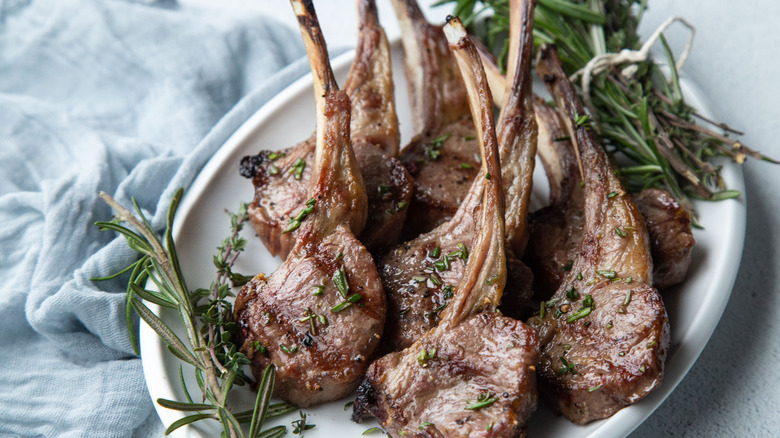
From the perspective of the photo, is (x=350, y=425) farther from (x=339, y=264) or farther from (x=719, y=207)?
(x=719, y=207)

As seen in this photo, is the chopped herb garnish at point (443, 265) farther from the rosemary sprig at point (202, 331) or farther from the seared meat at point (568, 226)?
the rosemary sprig at point (202, 331)

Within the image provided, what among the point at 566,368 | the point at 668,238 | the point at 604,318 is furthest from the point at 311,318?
the point at 668,238

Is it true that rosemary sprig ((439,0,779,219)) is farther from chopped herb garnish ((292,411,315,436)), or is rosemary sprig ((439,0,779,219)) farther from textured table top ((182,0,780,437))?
chopped herb garnish ((292,411,315,436))

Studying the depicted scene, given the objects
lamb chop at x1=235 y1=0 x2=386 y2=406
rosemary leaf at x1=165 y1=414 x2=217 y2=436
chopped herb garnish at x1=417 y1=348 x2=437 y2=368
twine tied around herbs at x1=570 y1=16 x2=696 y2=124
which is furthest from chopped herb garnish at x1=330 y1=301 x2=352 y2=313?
twine tied around herbs at x1=570 y1=16 x2=696 y2=124

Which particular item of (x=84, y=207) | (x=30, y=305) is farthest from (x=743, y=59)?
(x=30, y=305)

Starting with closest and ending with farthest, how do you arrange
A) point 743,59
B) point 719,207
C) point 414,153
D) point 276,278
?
point 276,278 < point 719,207 < point 414,153 < point 743,59
